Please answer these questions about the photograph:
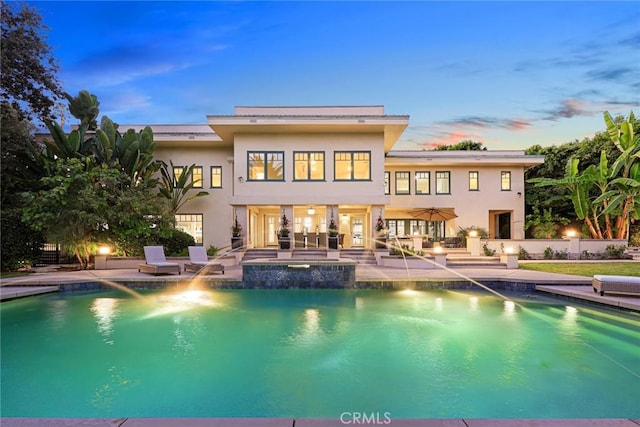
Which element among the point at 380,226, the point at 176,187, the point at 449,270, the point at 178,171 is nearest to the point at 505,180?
the point at 380,226

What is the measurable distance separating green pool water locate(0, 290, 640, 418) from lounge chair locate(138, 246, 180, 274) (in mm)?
3345

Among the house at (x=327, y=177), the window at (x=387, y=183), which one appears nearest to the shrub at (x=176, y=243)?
the house at (x=327, y=177)

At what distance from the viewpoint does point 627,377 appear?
5074 mm

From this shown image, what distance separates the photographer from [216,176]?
2058 centimetres

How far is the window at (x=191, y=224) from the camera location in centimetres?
2047

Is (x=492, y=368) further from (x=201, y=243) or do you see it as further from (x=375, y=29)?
(x=201, y=243)

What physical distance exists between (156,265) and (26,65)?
38.7ft

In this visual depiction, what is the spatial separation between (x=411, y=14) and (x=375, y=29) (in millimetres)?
1672

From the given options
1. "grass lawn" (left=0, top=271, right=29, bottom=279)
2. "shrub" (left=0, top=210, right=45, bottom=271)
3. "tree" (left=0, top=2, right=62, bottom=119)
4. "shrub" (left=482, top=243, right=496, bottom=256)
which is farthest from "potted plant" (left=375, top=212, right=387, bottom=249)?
"tree" (left=0, top=2, right=62, bottom=119)

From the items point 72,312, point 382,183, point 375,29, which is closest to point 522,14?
point 375,29

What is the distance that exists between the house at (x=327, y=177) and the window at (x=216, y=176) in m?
0.06

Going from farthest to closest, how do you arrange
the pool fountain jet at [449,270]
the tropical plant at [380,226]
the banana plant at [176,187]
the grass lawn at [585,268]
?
1. the banana plant at [176,187]
2. the tropical plant at [380,226]
3. the grass lawn at [585,268]
4. the pool fountain jet at [449,270]

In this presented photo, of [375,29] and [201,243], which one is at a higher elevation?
[375,29]

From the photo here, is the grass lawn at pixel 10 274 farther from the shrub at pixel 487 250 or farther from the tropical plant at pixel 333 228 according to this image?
the shrub at pixel 487 250
